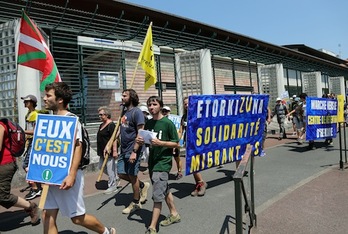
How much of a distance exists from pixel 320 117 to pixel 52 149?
334 inches

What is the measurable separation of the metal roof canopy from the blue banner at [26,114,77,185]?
7.01 m

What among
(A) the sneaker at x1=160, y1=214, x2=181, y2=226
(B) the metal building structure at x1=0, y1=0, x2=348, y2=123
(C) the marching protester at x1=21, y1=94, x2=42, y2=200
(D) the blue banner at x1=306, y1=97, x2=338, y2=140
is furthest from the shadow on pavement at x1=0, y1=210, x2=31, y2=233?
(D) the blue banner at x1=306, y1=97, x2=338, y2=140

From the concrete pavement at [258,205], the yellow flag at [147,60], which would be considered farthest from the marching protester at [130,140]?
the yellow flag at [147,60]

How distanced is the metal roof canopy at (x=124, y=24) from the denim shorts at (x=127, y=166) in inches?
242

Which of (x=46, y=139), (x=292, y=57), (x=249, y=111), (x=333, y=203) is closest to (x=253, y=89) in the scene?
(x=292, y=57)

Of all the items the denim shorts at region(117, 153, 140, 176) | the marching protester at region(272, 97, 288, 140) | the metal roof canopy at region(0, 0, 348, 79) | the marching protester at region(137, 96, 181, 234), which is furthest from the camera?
the marching protester at region(272, 97, 288, 140)

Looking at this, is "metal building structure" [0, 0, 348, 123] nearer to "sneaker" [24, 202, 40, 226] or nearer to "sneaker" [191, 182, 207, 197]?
"sneaker" [24, 202, 40, 226]

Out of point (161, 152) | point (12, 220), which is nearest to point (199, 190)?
point (161, 152)

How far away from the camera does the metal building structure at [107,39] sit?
1006cm

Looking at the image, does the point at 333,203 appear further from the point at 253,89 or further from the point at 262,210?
the point at 253,89

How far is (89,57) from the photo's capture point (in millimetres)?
11945

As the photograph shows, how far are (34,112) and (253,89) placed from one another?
16.3 meters

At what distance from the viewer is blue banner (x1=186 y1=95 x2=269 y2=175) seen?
530cm

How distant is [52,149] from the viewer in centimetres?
322
